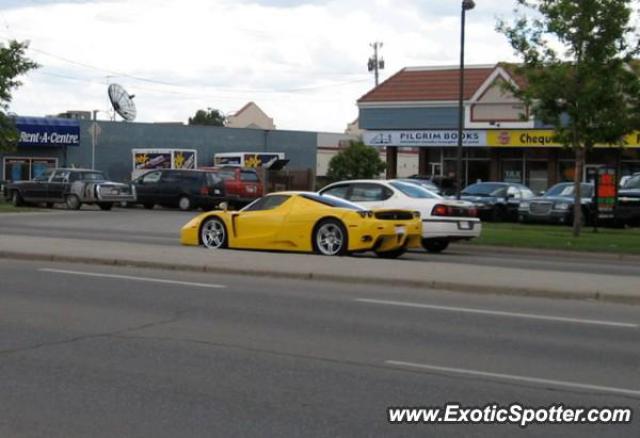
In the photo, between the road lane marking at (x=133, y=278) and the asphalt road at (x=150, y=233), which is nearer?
the road lane marking at (x=133, y=278)

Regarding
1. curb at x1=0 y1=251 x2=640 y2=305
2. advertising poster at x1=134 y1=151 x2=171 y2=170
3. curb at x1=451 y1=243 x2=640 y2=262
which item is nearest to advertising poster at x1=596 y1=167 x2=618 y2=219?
curb at x1=451 y1=243 x2=640 y2=262

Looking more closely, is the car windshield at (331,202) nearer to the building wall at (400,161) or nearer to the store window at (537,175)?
the store window at (537,175)

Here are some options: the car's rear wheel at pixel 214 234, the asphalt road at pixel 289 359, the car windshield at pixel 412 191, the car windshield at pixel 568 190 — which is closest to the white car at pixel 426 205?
the car windshield at pixel 412 191

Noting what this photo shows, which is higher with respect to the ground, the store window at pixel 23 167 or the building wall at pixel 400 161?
the building wall at pixel 400 161

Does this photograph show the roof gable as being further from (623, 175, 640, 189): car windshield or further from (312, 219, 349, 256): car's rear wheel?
(312, 219, 349, 256): car's rear wheel

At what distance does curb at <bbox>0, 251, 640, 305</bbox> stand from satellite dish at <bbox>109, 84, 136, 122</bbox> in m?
45.3

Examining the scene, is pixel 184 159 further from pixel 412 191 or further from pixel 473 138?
pixel 412 191

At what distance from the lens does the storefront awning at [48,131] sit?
53.0m

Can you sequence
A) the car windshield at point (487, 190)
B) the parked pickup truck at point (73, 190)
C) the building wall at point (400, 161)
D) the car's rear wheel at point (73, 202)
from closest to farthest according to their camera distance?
the car windshield at point (487, 190) < the parked pickup truck at point (73, 190) < the car's rear wheel at point (73, 202) < the building wall at point (400, 161)

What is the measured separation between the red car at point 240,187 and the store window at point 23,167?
16697mm

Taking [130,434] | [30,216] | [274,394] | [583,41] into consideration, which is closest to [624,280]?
[274,394]

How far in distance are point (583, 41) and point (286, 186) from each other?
26.2m

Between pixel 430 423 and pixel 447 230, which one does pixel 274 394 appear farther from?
pixel 447 230

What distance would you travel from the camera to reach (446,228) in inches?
816
